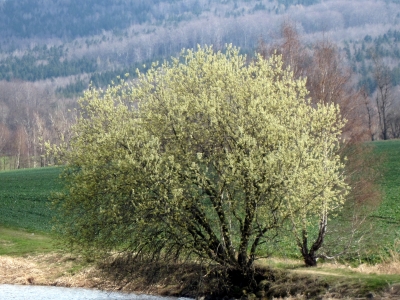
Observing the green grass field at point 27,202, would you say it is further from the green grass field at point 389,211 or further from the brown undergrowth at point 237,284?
the green grass field at point 389,211

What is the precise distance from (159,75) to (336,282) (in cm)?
1192

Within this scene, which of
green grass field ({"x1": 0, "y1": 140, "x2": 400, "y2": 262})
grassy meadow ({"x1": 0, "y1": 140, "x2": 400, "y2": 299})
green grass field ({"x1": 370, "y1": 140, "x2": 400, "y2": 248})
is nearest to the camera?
grassy meadow ({"x1": 0, "y1": 140, "x2": 400, "y2": 299})

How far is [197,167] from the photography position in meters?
25.2

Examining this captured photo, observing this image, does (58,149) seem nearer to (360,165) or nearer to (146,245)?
(146,245)

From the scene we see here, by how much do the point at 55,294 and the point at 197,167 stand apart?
539 inches

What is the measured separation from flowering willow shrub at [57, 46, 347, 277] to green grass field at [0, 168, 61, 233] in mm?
17793

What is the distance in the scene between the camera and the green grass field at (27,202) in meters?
56.9

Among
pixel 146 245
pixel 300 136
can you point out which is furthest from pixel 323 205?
pixel 146 245

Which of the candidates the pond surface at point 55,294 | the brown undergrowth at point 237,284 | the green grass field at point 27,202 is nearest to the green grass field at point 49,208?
the green grass field at point 27,202

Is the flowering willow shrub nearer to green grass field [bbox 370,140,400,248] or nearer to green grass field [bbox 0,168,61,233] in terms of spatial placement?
green grass field [bbox 370,140,400,248]

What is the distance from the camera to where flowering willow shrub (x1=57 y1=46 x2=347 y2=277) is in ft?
82.0

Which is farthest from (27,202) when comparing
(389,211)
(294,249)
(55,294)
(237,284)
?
(237,284)

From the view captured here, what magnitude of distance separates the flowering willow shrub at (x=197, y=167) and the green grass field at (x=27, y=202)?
17.8 meters

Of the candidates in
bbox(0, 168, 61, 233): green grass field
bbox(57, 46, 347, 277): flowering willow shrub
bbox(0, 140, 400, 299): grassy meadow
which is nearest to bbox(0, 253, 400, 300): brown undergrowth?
bbox(0, 140, 400, 299): grassy meadow
